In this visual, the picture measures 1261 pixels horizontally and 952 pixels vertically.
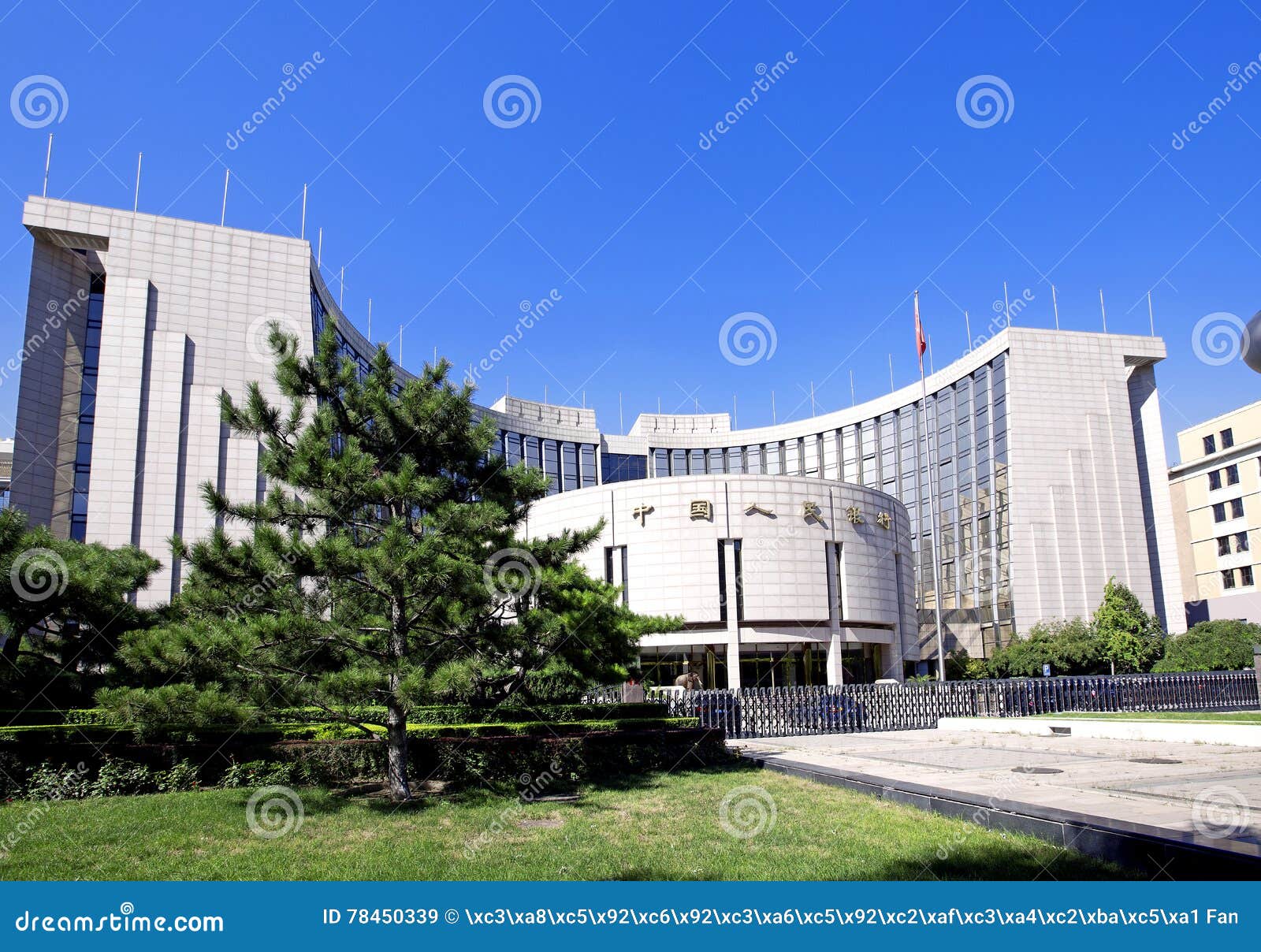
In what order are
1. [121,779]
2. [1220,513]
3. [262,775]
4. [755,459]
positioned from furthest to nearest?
1. [755,459]
2. [1220,513]
3. [262,775]
4. [121,779]

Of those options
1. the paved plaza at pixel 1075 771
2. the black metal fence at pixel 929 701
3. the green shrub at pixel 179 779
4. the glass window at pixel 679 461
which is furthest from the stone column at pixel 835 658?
the green shrub at pixel 179 779

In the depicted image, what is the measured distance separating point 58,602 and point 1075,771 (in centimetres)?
1605

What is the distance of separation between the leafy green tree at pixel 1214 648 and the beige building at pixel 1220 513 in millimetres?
16727

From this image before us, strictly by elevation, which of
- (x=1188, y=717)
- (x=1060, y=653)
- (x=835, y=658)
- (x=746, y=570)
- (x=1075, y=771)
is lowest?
(x=1188, y=717)

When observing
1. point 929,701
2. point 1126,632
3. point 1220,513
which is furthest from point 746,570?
point 1220,513

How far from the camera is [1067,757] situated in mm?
12938

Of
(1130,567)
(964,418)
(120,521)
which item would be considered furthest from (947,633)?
(120,521)

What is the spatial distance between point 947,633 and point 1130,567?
416 inches

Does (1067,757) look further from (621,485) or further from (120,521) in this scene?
(120,521)

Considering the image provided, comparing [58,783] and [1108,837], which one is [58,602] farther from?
[1108,837]

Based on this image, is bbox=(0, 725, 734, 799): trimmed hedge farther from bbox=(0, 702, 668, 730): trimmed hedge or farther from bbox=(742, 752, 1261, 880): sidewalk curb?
bbox=(742, 752, 1261, 880): sidewalk curb

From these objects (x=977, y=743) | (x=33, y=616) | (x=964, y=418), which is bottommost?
(x=977, y=743)

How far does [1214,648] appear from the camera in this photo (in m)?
33.7

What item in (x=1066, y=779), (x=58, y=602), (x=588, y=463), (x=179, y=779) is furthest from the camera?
(x=588, y=463)
